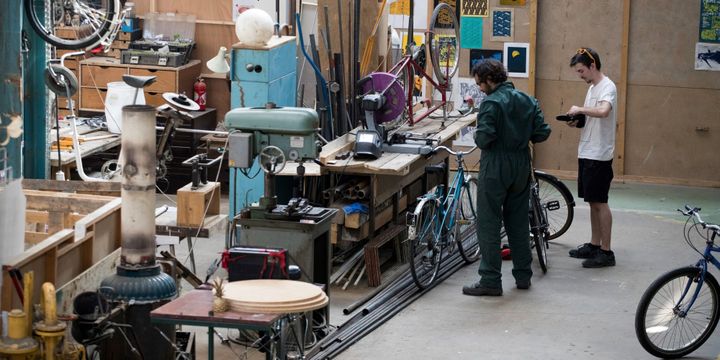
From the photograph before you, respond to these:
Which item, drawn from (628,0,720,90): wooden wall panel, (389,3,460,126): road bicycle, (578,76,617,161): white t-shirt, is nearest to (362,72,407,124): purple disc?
(389,3,460,126): road bicycle

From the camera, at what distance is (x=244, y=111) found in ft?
23.3

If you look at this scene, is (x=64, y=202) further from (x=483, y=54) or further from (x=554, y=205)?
(x=483, y=54)

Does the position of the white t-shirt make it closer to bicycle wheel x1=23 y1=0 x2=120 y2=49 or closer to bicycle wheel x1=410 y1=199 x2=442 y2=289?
bicycle wheel x1=410 y1=199 x2=442 y2=289

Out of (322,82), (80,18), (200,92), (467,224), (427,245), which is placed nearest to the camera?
(80,18)

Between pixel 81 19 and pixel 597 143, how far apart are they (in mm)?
3745

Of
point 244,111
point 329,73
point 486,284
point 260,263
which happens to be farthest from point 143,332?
point 329,73

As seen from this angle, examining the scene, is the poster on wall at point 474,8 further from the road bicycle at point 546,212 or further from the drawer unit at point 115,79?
the drawer unit at point 115,79

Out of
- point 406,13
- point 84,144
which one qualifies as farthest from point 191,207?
point 406,13

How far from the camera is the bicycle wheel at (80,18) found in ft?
24.9

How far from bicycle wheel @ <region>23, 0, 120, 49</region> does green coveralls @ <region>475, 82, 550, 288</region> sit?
2488mm

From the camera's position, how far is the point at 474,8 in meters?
12.3

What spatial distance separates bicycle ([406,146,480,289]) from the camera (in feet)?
27.6

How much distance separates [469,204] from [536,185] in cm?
68

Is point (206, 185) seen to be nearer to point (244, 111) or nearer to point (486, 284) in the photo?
point (244, 111)
